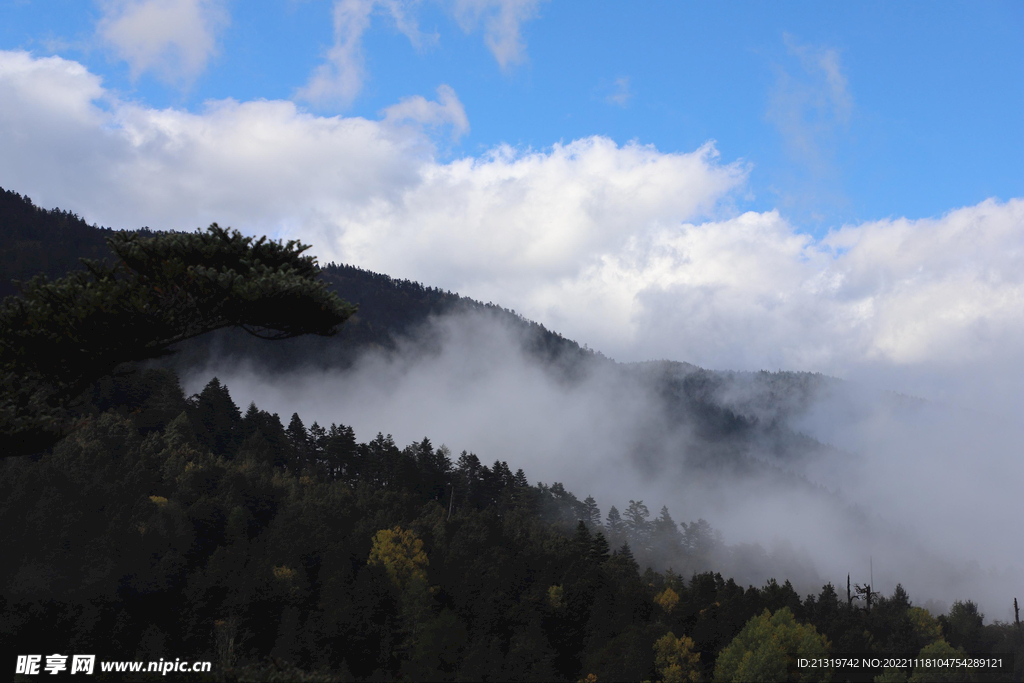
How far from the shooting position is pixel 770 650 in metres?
73.2

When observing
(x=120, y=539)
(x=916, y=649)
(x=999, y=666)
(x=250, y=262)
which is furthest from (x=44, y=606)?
(x=999, y=666)

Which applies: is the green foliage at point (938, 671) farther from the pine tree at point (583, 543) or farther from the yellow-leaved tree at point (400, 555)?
the yellow-leaved tree at point (400, 555)

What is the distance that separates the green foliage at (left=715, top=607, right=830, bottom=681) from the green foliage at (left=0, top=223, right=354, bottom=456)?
71.7 metres

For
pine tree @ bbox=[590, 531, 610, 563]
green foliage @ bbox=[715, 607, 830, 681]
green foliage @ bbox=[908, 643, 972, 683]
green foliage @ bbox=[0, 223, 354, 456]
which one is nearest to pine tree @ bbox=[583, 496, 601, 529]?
pine tree @ bbox=[590, 531, 610, 563]

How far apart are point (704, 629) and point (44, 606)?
72846 millimetres

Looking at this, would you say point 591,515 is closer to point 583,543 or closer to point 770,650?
point 583,543

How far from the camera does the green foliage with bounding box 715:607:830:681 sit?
235 feet

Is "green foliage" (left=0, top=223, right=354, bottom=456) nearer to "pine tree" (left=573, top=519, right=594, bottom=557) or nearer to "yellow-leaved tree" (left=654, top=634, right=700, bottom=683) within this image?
"yellow-leaved tree" (left=654, top=634, right=700, bottom=683)

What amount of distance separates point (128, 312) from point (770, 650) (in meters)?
77.1

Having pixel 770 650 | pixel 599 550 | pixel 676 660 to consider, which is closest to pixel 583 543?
pixel 599 550

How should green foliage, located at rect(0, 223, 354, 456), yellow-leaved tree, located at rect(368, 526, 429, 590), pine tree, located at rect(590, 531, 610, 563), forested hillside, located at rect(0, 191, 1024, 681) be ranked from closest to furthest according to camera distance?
green foliage, located at rect(0, 223, 354, 456)
forested hillside, located at rect(0, 191, 1024, 681)
yellow-leaved tree, located at rect(368, 526, 429, 590)
pine tree, located at rect(590, 531, 610, 563)

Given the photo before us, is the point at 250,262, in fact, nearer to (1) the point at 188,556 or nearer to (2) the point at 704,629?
(1) the point at 188,556

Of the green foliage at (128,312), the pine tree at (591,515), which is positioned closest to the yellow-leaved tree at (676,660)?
the green foliage at (128,312)

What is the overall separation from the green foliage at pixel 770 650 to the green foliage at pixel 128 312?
71721 mm
